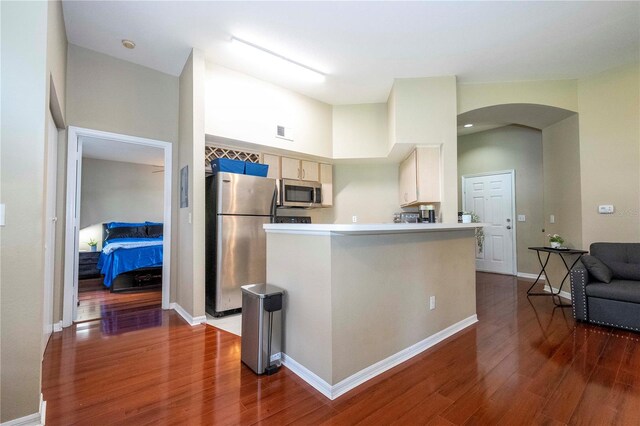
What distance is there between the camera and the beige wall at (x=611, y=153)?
344cm

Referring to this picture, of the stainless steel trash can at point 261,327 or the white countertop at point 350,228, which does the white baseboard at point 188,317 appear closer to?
the stainless steel trash can at point 261,327

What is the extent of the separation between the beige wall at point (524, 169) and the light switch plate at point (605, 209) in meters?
1.63

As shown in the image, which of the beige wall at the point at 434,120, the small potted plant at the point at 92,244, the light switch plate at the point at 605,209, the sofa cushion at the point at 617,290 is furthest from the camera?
the small potted plant at the point at 92,244

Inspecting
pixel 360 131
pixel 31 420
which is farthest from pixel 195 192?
pixel 360 131

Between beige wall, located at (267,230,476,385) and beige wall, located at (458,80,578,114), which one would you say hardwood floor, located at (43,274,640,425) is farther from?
beige wall, located at (458,80,578,114)

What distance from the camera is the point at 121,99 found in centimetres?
336

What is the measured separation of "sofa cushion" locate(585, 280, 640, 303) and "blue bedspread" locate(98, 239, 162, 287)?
6.05 meters

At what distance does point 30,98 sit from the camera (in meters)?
1.53

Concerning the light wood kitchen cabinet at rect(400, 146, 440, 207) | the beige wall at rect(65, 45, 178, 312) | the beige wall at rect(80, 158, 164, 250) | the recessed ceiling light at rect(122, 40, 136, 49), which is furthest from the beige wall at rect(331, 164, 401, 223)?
the beige wall at rect(80, 158, 164, 250)

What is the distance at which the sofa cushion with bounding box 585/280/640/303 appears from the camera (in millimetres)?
2765

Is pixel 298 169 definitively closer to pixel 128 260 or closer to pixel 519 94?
pixel 128 260

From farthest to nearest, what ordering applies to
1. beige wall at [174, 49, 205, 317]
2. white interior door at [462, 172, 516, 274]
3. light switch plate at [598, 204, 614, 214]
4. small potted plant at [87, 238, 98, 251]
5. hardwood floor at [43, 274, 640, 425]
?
small potted plant at [87, 238, 98, 251]
white interior door at [462, 172, 516, 274]
light switch plate at [598, 204, 614, 214]
beige wall at [174, 49, 205, 317]
hardwood floor at [43, 274, 640, 425]

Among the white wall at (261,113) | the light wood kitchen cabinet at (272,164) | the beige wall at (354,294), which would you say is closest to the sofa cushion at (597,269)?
the beige wall at (354,294)

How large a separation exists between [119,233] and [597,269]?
7.79 m
